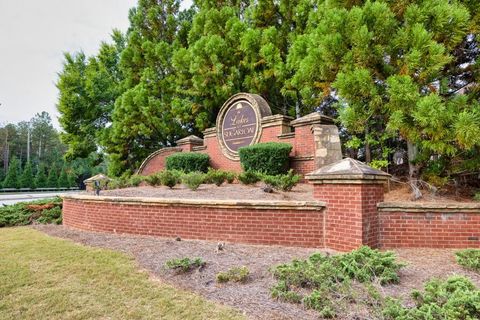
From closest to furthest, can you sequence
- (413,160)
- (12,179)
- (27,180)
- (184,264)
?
(184,264), (413,160), (12,179), (27,180)

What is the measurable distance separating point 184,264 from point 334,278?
1.94m

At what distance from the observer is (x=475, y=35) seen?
5.92 metres

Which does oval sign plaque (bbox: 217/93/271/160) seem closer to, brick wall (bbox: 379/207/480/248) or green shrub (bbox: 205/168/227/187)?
green shrub (bbox: 205/168/227/187)

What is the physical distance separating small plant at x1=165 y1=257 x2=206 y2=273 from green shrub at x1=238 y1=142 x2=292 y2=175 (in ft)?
15.1

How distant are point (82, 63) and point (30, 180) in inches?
1057

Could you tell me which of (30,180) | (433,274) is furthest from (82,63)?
(30,180)

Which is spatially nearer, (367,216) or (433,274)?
(433,274)

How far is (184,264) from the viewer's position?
13.0ft

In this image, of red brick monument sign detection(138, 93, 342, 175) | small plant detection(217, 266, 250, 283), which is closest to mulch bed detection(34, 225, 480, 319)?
small plant detection(217, 266, 250, 283)

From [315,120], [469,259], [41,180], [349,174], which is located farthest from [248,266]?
[41,180]

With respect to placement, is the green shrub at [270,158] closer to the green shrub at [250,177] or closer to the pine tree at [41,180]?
the green shrub at [250,177]

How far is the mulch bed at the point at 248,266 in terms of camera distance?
300 centimetres

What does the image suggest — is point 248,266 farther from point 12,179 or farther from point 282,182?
point 12,179

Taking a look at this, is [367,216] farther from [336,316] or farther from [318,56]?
[318,56]
